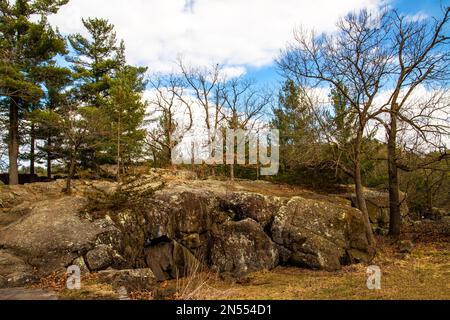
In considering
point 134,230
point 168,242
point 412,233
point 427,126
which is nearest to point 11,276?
point 134,230

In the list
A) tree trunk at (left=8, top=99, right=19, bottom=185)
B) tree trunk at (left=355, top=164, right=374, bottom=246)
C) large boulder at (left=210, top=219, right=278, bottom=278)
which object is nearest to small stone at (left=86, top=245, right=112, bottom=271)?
large boulder at (left=210, top=219, right=278, bottom=278)

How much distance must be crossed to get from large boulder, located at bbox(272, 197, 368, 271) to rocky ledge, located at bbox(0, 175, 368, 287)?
34mm

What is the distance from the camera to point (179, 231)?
12.1 m

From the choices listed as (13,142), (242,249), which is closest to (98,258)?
(242,249)

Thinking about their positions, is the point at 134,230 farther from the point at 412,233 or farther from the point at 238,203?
the point at 412,233

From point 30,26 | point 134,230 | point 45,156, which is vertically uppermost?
point 30,26

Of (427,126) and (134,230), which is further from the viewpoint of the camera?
(427,126)

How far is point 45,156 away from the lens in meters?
25.4

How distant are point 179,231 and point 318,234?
4.88 meters

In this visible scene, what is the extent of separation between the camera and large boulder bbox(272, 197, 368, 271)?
11984 millimetres

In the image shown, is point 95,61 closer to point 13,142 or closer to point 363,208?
point 13,142

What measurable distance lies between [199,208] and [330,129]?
19.9 ft
